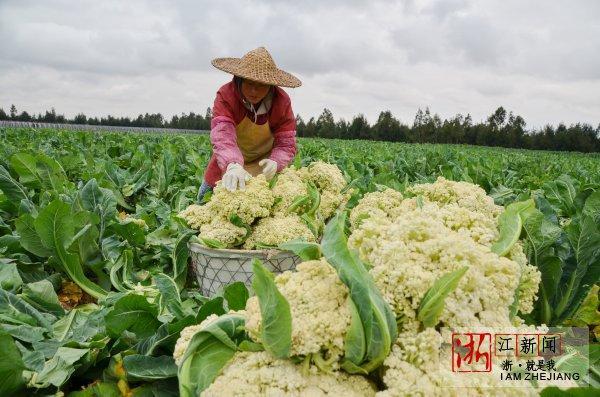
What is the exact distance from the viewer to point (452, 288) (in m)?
1.33

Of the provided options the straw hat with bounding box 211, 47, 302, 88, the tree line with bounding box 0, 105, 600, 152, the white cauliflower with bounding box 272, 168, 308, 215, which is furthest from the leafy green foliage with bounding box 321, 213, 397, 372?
the tree line with bounding box 0, 105, 600, 152

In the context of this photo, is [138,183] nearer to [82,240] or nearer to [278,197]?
[82,240]

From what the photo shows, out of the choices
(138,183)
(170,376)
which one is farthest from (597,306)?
(138,183)

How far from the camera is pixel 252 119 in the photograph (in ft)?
12.7

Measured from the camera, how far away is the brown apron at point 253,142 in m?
3.91

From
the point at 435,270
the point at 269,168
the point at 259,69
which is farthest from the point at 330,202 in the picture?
the point at 435,270

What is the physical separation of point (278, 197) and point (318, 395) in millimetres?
1942

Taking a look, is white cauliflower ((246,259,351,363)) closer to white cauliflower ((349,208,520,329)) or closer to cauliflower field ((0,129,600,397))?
cauliflower field ((0,129,600,397))

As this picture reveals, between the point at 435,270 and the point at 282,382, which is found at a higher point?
the point at 435,270

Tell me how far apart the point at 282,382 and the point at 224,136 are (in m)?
2.53

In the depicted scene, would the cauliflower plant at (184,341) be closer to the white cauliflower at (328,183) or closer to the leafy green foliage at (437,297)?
the leafy green foliage at (437,297)

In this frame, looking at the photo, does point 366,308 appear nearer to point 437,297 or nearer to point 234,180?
point 437,297

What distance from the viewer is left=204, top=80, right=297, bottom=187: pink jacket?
3537 millimetres

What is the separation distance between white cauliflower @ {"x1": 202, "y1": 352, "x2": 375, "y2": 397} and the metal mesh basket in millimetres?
1378
